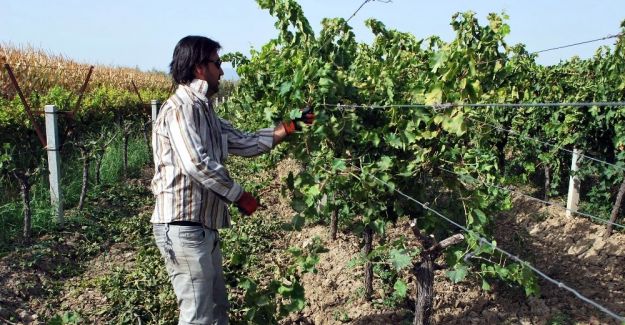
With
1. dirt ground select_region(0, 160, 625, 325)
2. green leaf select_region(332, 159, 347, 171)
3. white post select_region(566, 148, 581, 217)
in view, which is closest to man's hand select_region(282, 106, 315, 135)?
green leaf select_region(332, 159, 347, 171)

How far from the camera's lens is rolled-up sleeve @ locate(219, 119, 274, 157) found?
2.81 meters

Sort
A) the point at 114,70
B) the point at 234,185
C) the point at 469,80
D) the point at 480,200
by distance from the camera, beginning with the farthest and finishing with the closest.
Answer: the point at 114,70 < the point at 480,200 < the point at 469,80 < the point at 234,185

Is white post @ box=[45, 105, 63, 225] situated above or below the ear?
below

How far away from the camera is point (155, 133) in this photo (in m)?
2.47

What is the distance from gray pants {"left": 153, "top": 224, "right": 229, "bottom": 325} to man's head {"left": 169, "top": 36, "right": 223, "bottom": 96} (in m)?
0.71

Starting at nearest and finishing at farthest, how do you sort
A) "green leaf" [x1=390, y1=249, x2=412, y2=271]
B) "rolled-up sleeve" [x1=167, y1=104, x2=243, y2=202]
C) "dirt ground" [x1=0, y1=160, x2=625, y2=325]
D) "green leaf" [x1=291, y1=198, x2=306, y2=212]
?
1. "rolled-up sleeve" [x1=167, y1=104, x2=243, y2=202]
2. "green leaf" [x1=390, y1=249, x2=412, y2=271]
3. "green leaf" [x1=291, y1=198, x2=306, y2=212]
4. "dirt ground" [x1=0, y1=160, x2=625, y2=325]

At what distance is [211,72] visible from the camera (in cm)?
254

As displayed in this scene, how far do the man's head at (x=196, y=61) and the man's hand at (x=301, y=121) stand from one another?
477 mm

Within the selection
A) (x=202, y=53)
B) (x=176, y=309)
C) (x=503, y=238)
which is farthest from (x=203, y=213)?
(x=503, y=238)

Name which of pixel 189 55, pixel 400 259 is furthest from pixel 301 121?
pixel 400 259

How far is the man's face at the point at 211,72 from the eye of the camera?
2.50 m

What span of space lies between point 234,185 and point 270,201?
4328mm

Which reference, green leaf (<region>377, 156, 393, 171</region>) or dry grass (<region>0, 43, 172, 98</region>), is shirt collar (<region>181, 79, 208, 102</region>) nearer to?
green leaf (<region>377, 156, 393, 171</region>)

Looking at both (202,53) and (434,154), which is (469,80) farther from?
(202,53)
